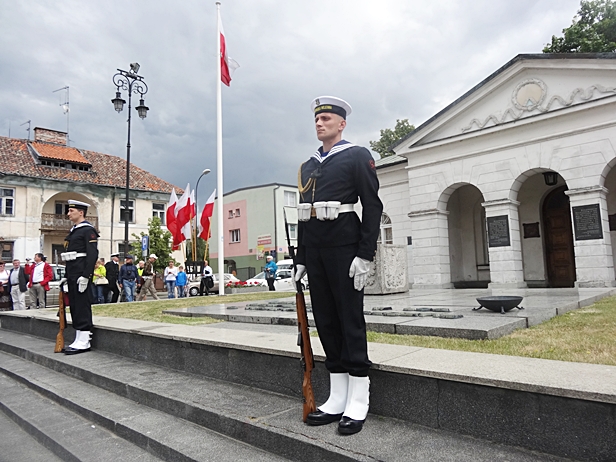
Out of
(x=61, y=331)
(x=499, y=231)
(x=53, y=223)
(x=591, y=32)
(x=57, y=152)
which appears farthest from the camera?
(x=57, y=152)

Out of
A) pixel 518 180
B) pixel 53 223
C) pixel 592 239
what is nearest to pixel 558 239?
pixel 518 180

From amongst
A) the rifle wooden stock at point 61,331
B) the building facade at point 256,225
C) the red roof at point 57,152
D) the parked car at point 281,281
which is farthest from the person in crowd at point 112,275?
the building facade at point 256,225

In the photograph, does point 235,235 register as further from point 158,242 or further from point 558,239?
point 558,239

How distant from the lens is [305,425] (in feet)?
10.2

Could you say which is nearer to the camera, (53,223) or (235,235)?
(53,223)

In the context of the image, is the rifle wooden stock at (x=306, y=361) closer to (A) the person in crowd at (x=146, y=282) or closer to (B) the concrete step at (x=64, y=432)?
(B) the concrete step at (x=64, y=432)

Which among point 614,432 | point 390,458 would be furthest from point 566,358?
point 390,458

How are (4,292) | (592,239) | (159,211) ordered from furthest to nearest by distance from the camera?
(159,211)
(4,292)
(592,239)

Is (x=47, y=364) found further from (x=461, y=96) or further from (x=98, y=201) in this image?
(x=98, y=201)

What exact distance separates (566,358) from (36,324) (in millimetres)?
8816

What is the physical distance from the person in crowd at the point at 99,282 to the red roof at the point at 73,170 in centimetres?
2382

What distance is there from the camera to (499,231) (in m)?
14.9

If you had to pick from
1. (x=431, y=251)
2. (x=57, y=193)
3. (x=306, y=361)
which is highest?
(x=57, y=193)

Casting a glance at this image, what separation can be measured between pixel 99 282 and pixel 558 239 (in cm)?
1537
